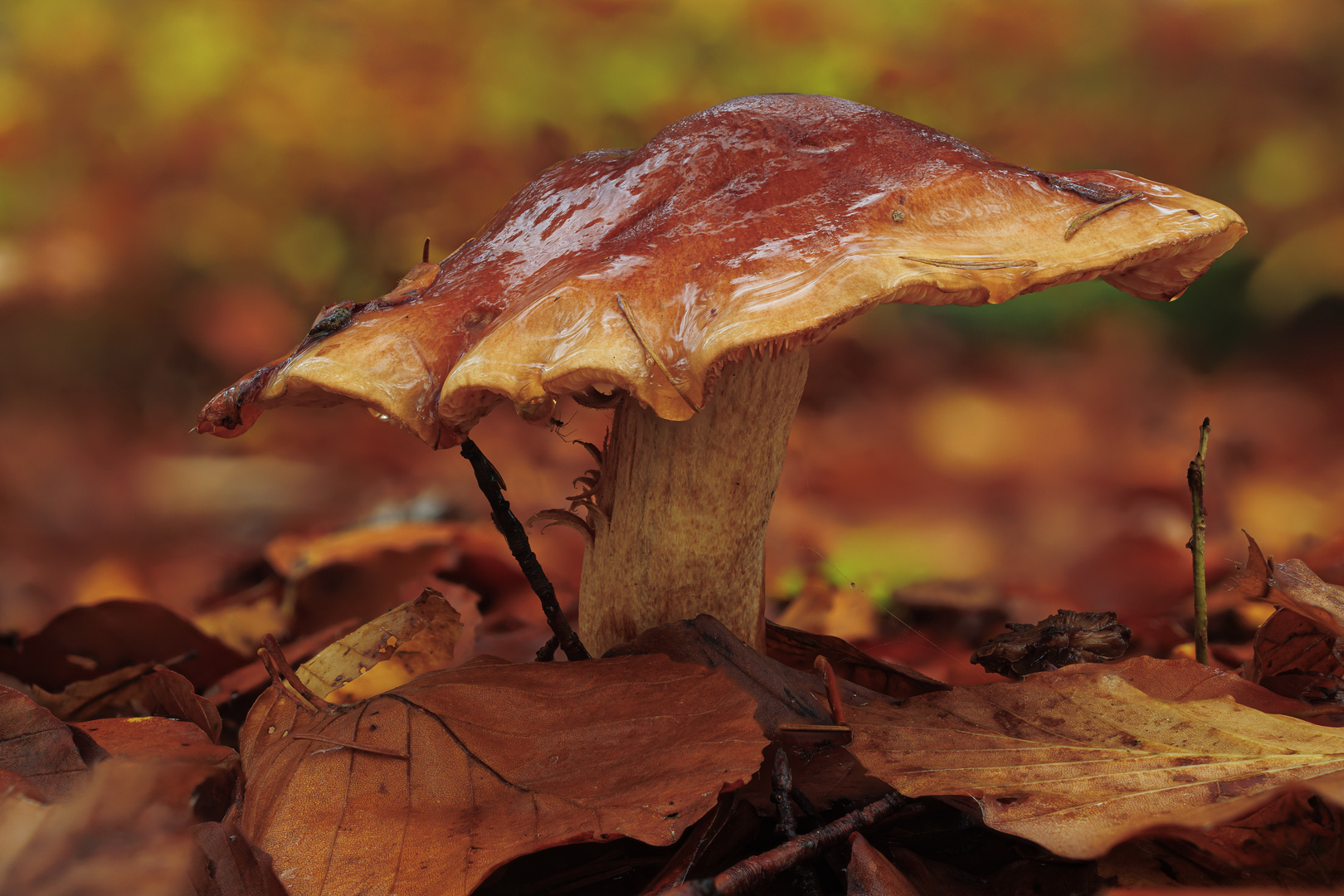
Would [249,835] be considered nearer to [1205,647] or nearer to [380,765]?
[380,765]

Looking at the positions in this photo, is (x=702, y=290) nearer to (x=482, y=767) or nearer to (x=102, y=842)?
(x=482, y=767)

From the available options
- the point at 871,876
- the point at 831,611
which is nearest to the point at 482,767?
the point at 871,876

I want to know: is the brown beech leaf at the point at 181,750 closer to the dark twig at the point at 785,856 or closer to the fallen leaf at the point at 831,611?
the dark twig at the point at 785,856

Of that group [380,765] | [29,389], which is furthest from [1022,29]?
[29,389]

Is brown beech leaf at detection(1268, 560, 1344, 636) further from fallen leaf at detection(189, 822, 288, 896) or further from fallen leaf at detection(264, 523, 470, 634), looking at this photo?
fallen leaf at detection(264, 523, 470, 634)

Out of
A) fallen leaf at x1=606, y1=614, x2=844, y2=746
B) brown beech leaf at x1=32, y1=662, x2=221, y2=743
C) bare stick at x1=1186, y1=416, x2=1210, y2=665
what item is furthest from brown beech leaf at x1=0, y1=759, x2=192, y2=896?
bare stick at x1=1186, y1=416, x2=1210, y2=665

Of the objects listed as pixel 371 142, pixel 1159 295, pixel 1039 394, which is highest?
pixel 371 142

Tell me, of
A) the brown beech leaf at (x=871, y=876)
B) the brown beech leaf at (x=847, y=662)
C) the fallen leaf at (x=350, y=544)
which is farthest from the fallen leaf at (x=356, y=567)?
the brown beech leaf at (x=871, y=876)
